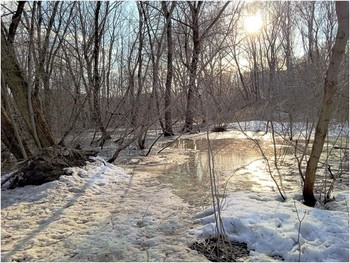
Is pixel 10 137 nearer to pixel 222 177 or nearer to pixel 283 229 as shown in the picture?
pixel 222 177

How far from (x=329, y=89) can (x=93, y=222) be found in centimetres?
372

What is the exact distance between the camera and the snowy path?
3.63 metres

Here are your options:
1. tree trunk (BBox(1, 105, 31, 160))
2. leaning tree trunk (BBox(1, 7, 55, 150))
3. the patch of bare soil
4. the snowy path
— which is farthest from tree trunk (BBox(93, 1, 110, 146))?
the patch of bare soil

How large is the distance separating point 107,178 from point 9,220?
266cm

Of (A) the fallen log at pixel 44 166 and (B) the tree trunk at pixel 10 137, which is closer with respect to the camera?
(A) the fallen log at pixel 44 166

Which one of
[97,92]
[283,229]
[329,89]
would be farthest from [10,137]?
[329,89]

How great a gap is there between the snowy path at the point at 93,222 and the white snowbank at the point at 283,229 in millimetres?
505

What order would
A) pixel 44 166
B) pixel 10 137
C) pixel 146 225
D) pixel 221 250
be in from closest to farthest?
pixel 221 250
pixel 146 225
pixel 44 166
pixel 10 137

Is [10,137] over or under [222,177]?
over

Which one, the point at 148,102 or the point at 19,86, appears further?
the point at 148,102

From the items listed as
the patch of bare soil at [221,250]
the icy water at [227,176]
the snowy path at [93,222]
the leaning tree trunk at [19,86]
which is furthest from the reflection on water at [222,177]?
the leaning tree trunk at [19,86]

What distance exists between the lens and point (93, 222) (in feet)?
15.0

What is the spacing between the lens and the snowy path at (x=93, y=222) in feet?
11.9

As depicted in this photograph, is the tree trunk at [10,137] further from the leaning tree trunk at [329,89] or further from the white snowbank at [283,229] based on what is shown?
the leaning tree trunk at [329,89]
